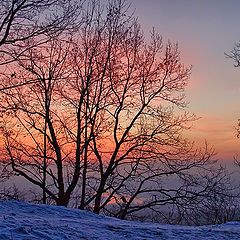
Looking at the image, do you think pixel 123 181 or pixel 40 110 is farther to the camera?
pixel 123 181

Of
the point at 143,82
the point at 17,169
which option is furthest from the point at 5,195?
the point at 143,82

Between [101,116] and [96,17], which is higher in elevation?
[96,17]

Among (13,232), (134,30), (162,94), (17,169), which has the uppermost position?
(134,30)

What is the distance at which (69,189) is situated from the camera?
15953mm

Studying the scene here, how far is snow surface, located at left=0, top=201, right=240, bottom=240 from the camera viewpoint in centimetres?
505

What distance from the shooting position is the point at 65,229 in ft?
18.3

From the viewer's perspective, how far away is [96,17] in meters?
15.6

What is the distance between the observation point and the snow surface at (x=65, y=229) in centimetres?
505

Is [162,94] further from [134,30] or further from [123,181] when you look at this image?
[123,181]

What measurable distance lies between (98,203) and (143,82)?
6.64m

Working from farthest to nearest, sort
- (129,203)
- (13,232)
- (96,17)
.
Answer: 1. (129,203)
2. (96,17)
3. (13,232)

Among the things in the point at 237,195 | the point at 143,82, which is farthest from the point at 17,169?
the point at 237,195

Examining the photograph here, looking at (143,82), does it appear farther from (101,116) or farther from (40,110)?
(40,110)

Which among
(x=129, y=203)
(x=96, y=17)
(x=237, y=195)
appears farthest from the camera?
(x=129, y=203)
